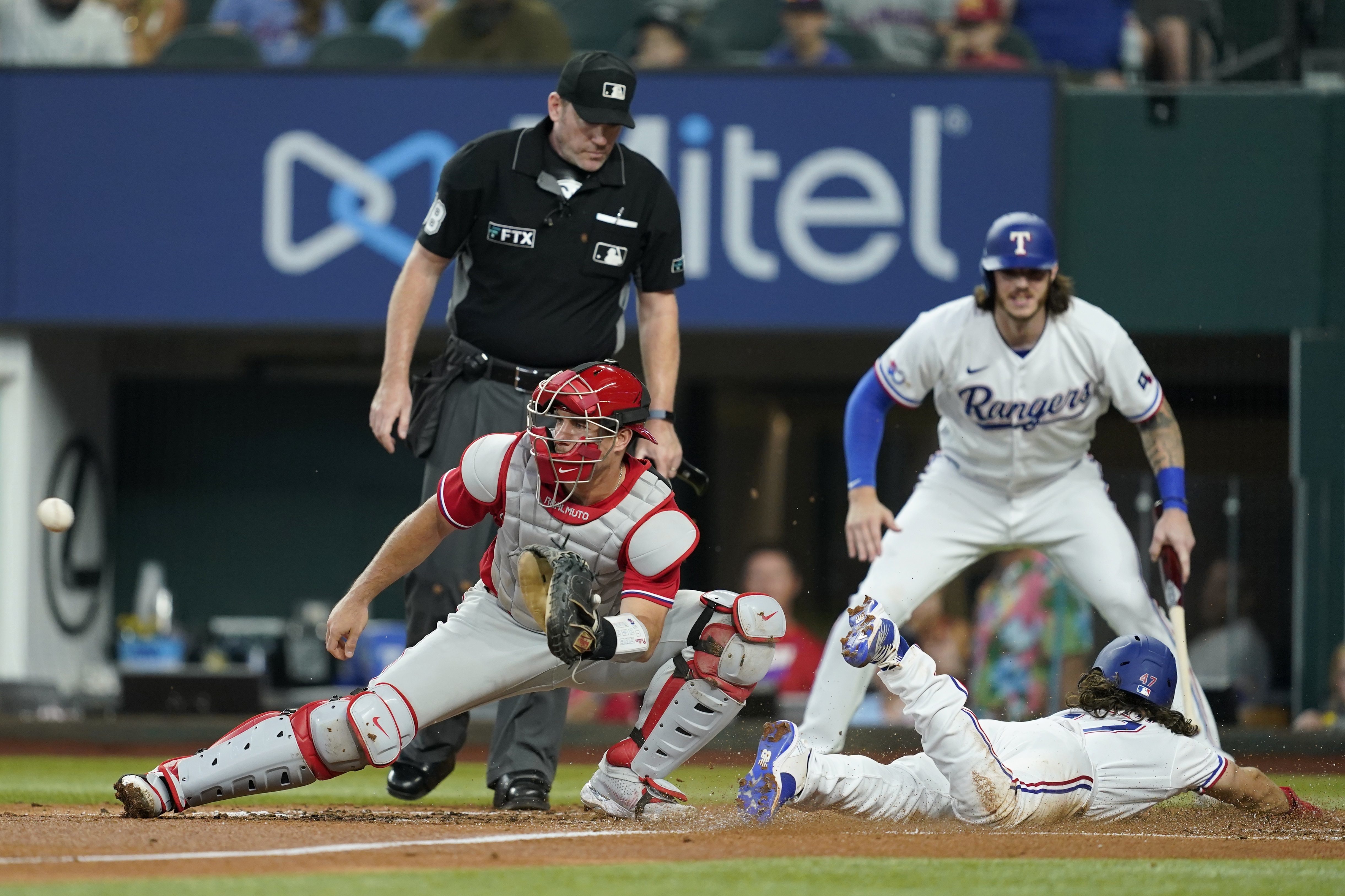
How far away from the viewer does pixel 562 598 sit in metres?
4.28

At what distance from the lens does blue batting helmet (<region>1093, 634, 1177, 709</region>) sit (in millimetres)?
5016

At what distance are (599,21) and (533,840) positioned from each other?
674 cm

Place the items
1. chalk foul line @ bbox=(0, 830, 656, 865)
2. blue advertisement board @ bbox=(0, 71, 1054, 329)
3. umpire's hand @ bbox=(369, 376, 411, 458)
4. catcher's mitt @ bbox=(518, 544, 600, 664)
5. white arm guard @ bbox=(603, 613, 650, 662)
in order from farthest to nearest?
blue advertisement board @ bbox=(0, 71, 1054, 329)
umpire's hand @ bbox=(369, 376, 411, 458)
white arm guard @ bbox=(603, 613, 650, 662)
catcher's mitt @ bbox=(518, 544, 600, 664)
chalk foul line @ bbox=(0, 830, 656, 865)

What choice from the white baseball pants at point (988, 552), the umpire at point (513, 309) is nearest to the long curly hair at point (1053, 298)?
the white baseball pants at point (988, 552)

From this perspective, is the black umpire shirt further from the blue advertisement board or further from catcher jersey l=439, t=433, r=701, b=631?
the blue advertisement board

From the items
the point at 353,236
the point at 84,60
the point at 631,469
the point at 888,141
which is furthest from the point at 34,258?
the point at 631,469

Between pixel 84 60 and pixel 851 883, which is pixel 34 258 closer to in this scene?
pixel 84 60

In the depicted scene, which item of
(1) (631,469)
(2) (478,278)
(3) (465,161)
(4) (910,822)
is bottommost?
(4) (910,822)

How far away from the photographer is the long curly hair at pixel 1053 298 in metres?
5.76

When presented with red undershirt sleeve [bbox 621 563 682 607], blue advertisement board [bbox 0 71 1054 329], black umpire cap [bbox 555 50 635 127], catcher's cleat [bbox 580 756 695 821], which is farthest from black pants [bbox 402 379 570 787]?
blue advertisement board [bbox 0 71 1054 329]

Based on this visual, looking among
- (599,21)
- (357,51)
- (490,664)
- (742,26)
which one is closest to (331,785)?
(490,664)

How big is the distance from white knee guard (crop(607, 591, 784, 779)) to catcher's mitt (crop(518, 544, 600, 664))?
15.0 inches

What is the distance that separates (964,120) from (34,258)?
5.16 metres

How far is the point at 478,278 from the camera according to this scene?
5.59 meters
